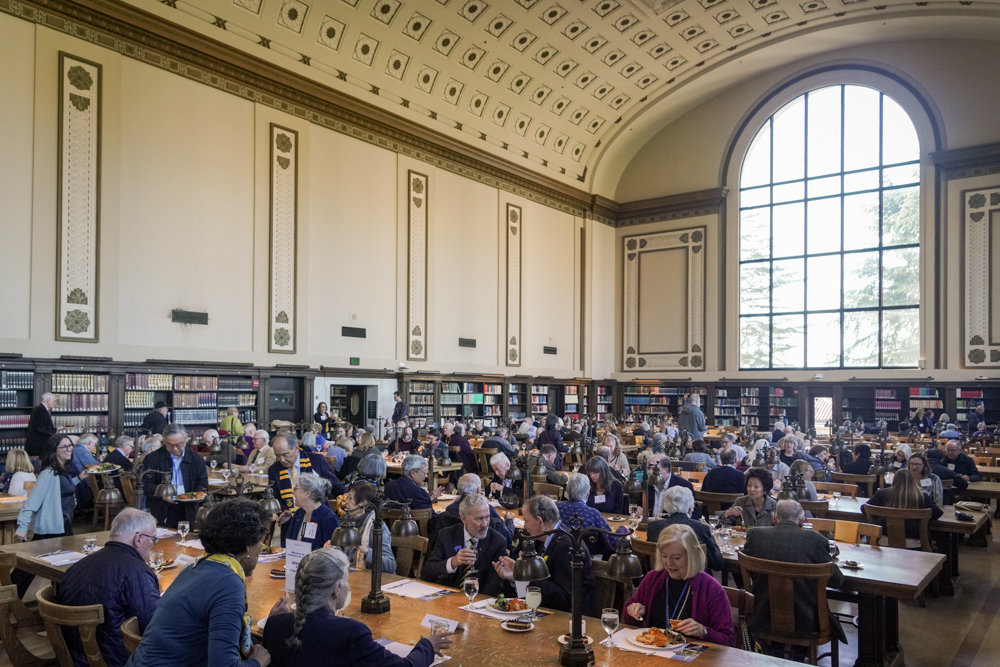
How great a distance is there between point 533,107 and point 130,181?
1055 cm

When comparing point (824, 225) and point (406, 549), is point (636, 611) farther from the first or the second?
point (824, 225)

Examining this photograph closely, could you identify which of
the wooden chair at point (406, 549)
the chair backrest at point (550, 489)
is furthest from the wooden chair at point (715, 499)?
the wooden chair at point (406, 549)

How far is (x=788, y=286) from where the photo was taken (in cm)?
2080

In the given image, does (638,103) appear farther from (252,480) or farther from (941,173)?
(252,480)

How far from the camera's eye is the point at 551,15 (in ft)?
54.1

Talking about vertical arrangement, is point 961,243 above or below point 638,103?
below

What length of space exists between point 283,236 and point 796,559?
1202 centimetres

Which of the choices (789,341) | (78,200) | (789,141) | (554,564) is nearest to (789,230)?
(789,141)

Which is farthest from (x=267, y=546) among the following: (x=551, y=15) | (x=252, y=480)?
(x=551, y=15)

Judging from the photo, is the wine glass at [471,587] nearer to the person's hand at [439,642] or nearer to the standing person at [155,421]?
the person's hand at [439,642]

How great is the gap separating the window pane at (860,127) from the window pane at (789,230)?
1.71 m

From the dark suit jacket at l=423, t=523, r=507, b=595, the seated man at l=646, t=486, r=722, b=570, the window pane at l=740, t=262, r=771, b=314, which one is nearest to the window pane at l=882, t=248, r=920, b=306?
the window pane at l=740, t=262, r=771, b=314

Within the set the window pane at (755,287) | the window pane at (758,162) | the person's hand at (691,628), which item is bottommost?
the person's hand at (691,628)

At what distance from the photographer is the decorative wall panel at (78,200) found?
436 inches
